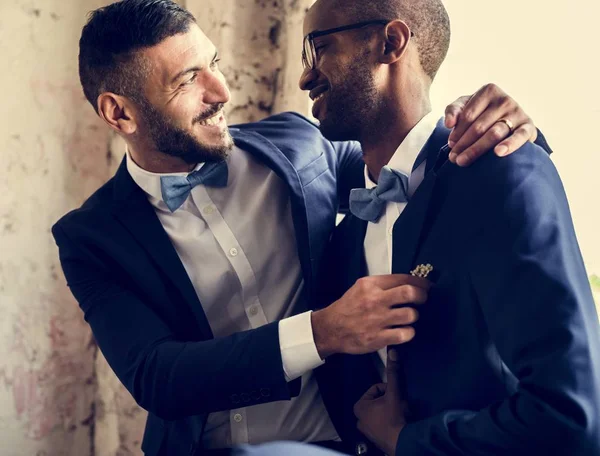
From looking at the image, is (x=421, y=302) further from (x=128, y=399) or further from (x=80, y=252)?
(x=128, y=399)

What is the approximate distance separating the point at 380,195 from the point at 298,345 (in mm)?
330

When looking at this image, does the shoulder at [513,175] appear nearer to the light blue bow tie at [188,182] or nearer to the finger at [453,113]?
the finger at [453,113]

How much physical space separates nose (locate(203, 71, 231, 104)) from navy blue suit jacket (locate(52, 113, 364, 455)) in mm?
103

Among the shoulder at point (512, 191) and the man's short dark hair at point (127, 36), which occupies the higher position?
the man's short dark hair at point (127, 36)

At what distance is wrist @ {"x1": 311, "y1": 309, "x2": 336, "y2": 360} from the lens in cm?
138

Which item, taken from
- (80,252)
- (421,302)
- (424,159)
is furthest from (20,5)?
(421,302)

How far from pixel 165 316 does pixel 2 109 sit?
37.6 inches

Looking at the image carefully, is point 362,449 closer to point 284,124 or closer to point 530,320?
point 530,320

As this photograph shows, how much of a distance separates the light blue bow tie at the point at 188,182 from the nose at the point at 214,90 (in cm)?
15

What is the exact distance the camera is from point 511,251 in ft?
3.69

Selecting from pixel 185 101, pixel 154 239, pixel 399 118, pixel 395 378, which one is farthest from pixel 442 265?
pixel 185 101

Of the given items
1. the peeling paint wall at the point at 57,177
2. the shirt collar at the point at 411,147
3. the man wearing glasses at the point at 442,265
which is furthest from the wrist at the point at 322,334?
the peeling paint wall at the point at 57,177

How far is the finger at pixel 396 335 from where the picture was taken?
1272 mm

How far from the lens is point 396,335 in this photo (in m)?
1.27
